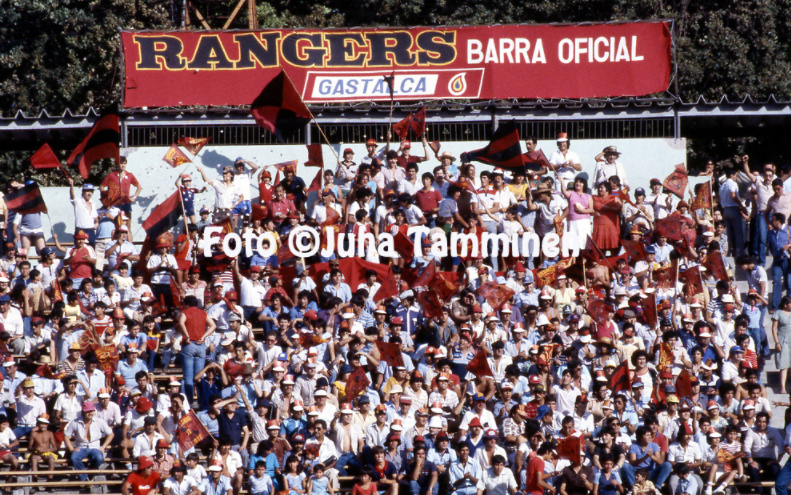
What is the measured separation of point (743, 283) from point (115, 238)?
1045 centimetres

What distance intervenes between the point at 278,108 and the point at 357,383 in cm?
671

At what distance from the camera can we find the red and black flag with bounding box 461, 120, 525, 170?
71.5ft

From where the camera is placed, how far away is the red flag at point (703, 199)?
22.0 m

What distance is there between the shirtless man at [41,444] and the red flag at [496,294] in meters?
6.49

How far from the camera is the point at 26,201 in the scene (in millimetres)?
22047

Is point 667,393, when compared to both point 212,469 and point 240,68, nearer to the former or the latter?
point 212,469

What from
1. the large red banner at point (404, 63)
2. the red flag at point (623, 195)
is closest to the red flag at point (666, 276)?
the red flag at point (623, 195)

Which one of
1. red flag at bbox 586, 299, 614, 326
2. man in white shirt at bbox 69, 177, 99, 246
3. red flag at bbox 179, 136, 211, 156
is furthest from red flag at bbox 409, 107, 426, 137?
red flag at bbox 586, 299, 614, 326

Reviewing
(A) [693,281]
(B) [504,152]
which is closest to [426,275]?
(B) [504,152]

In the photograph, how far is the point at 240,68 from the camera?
24.8 metres

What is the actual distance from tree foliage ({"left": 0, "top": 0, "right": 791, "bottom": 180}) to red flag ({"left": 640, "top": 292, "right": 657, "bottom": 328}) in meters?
11.0

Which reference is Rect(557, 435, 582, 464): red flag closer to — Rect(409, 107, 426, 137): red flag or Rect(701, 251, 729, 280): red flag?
Rect(701, 251, 729, 280): red flag

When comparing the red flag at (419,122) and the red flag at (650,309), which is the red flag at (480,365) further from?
the red flag at (419,122)

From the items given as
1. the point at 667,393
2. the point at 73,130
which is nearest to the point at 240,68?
the point at 73,130
